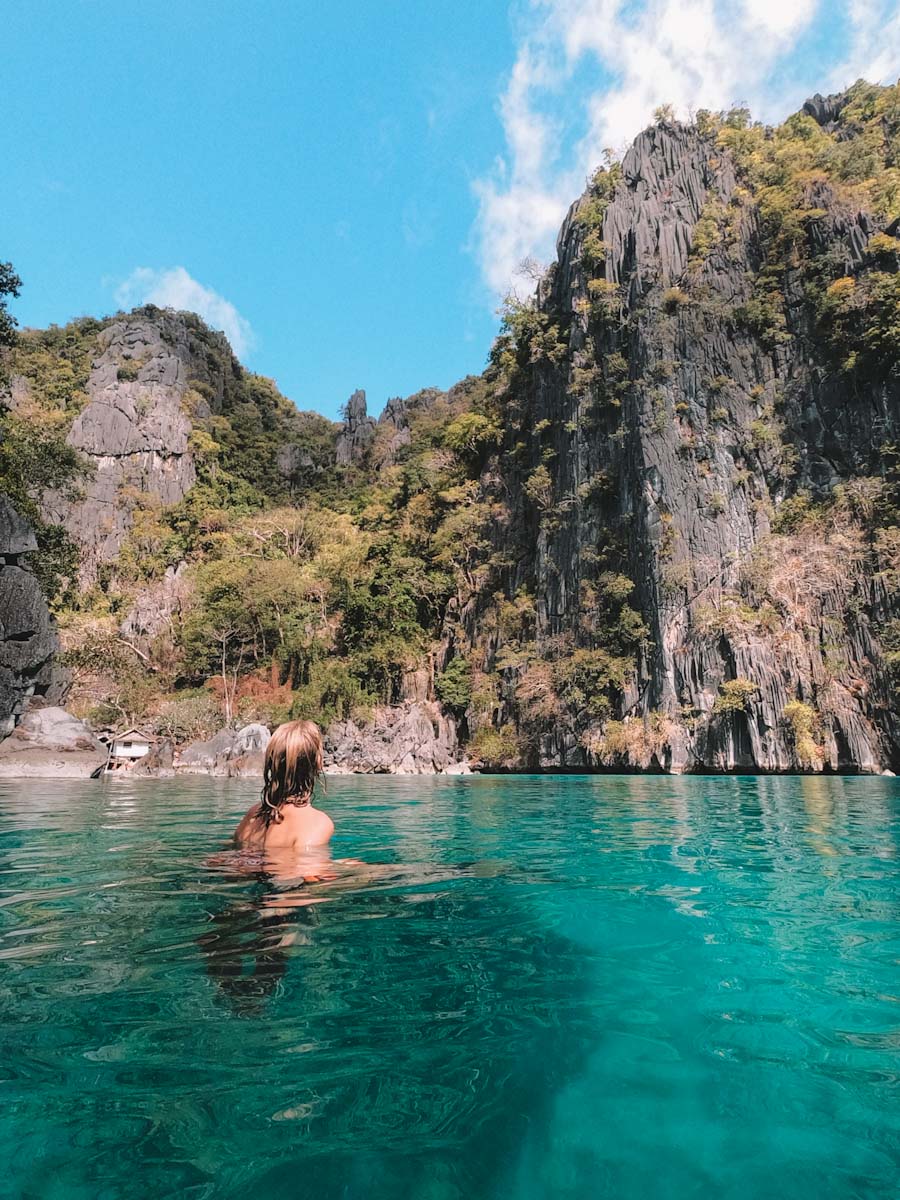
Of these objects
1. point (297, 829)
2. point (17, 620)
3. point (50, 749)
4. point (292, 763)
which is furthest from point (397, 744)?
point (292, 763)

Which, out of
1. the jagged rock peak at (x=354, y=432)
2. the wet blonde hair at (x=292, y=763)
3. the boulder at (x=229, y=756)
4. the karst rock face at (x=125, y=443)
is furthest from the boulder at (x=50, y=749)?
the jagged rock peak at (x=354, y=432)

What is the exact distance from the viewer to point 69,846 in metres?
6.01

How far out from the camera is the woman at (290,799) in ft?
12.6

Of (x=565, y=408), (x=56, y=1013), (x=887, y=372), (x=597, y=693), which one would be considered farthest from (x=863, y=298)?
(x=56, y=1013)

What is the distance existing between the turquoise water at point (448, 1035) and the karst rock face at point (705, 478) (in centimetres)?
1931

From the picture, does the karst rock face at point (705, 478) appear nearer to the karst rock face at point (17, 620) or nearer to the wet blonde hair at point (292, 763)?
the karst rock face at point (17, 620)

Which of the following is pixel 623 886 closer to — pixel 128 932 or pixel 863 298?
pixel 128 932

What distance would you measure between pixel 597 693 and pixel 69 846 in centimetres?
2189

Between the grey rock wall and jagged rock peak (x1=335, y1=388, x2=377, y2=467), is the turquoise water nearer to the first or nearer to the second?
the grey rock wall

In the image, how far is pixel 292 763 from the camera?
3.82m

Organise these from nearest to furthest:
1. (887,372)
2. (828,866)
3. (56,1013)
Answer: (56,1013) → (828,866) → (887,372)

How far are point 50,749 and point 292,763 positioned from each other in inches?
735

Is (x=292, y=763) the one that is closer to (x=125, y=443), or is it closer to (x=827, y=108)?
(x=827, y=108)

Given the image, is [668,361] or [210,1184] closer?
[210,1184]
